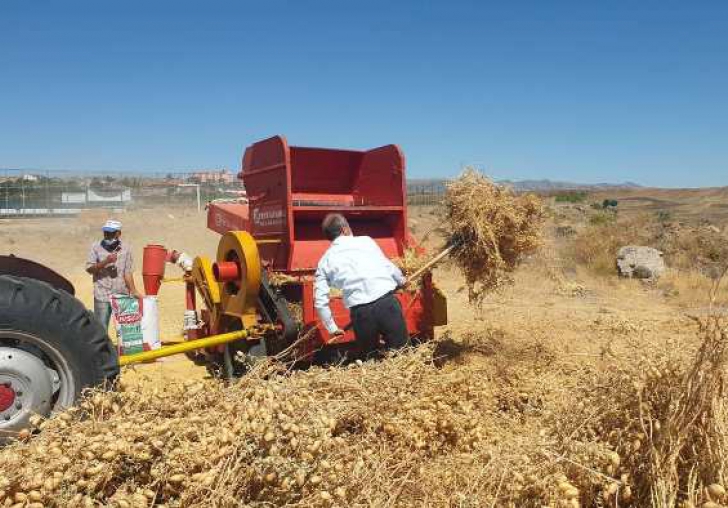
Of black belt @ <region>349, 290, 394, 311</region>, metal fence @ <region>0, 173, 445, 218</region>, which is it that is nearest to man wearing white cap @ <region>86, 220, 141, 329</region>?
black belt @ <region>349, 290, 394, 311</region>

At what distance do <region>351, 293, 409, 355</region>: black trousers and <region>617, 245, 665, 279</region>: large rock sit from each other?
9.62 m

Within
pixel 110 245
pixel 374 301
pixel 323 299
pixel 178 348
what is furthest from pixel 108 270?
pixel 374 301

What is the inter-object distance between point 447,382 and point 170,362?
12.0 feet

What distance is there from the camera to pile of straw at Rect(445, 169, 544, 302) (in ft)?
16.8

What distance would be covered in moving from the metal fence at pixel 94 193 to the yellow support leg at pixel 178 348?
60.1 feet

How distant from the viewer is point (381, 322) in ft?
14.6

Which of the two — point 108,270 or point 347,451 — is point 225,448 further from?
point 108,270

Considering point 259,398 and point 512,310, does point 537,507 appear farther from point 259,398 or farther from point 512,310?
point 512,310

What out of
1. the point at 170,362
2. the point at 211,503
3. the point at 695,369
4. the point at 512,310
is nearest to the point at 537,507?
the point at 695,369

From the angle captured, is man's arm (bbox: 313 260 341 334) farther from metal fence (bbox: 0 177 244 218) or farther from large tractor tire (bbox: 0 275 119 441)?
metal fence (bbox: 0 177 244 218)

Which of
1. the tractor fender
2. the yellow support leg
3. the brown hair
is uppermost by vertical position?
the brown hair

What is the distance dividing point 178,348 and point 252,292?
81cm

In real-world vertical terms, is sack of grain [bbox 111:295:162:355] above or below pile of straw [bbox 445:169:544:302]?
below

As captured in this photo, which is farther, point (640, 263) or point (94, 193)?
point (94, 193)
